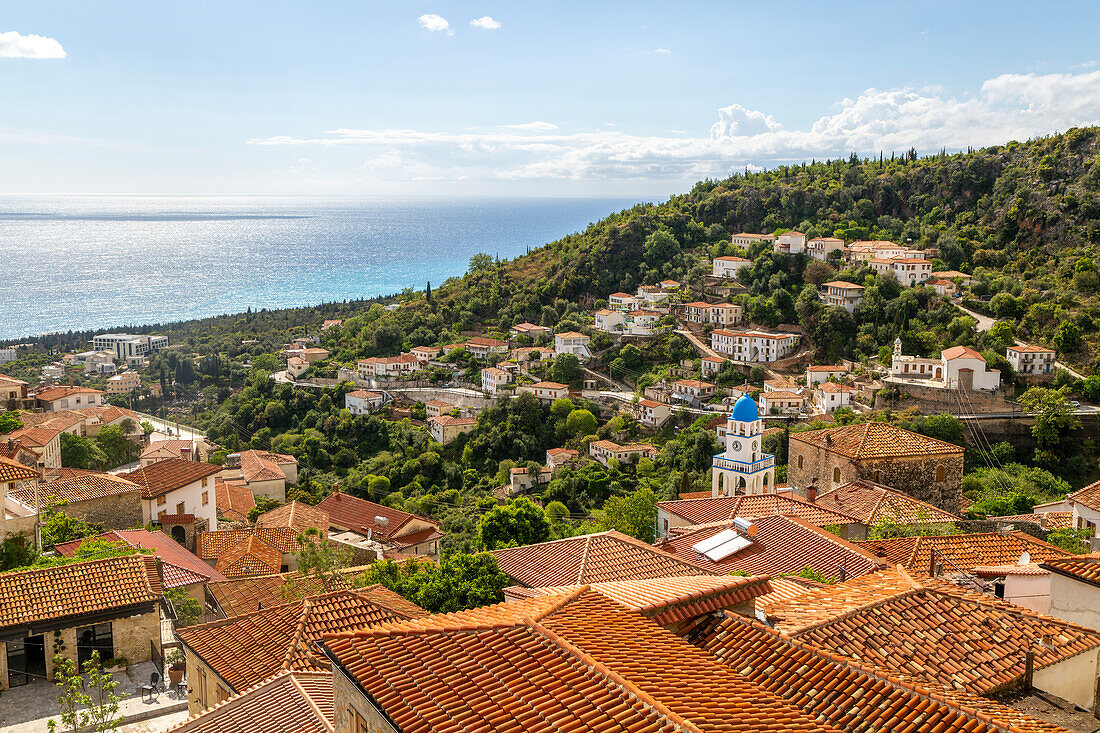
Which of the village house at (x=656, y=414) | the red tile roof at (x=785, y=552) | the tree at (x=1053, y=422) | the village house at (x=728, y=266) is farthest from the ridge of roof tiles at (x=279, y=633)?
the village house at (x=728, y=266)

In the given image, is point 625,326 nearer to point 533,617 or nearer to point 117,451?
point 117,451

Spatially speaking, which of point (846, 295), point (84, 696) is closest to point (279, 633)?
point (84, 696)

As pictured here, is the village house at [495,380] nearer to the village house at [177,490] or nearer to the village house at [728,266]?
the village house at [728,266]

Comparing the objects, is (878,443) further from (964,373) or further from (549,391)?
(549,391)

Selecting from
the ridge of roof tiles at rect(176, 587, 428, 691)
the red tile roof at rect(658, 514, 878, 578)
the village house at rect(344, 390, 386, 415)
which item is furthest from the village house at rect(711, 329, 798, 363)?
the ridge of roof tiles at rect(176, 587, 428, 691)

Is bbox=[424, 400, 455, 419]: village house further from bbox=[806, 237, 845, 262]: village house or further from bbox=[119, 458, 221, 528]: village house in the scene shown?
bbox=[119, 458, 221, 528]: village house
